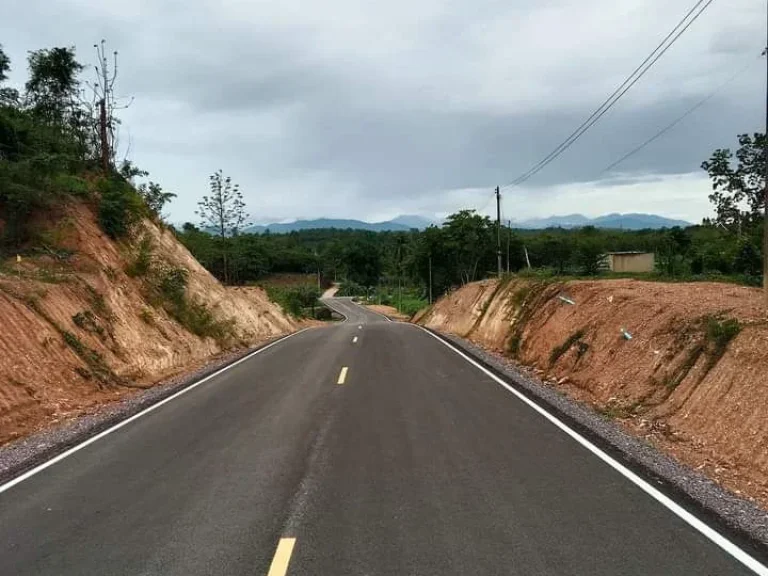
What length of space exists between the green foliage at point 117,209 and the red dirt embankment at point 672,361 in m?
15.1

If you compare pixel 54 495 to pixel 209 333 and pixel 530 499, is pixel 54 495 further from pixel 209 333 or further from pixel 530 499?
pixel 209 333

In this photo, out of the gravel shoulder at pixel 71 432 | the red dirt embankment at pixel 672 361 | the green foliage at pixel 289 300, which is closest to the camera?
the red dirt embankment at pixel 672 361

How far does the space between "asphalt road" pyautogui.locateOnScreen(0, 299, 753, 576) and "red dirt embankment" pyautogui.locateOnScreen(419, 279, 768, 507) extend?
1526mm

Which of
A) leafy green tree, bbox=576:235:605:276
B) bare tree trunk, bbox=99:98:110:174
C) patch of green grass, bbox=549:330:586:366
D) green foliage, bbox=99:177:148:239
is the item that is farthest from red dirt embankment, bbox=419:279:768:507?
bare tree trunk, bbox=99:98:110:174

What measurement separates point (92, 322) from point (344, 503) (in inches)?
501

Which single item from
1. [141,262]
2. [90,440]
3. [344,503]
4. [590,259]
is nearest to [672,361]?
[344,503]

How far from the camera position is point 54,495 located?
265 inches

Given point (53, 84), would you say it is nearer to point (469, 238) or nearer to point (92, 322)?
point (92, 322)

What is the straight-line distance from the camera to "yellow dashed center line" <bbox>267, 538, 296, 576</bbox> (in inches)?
185

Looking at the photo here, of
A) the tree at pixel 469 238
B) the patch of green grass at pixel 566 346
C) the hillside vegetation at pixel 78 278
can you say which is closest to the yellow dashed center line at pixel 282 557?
the hillside vegetation at pixel 78 278

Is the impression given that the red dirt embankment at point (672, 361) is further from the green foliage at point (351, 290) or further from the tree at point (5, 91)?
the green foliage at point (351, 290)

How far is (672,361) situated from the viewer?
10.8 meters

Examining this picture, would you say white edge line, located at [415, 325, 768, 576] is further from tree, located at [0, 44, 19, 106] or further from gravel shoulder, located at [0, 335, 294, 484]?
tree, located at [0, 44, 19, 106]

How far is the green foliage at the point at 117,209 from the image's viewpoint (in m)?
23.5
